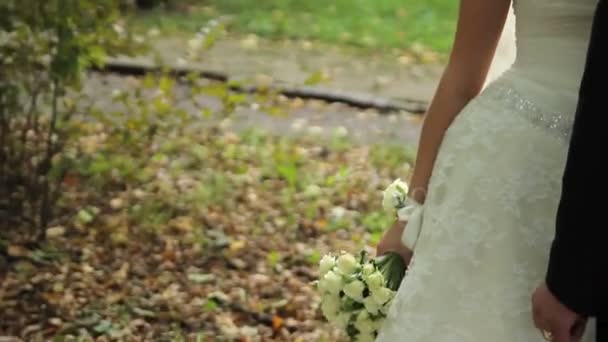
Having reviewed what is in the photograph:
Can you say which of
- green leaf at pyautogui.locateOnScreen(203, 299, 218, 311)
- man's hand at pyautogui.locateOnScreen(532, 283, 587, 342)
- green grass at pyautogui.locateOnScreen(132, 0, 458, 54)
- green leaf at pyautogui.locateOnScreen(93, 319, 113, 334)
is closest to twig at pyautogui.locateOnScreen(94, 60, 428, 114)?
green grass at pyautogui.locateOnScreen(132, 0, 458, 54)

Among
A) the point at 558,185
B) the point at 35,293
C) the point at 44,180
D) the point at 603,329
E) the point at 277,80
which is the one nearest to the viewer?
the point at 603,329

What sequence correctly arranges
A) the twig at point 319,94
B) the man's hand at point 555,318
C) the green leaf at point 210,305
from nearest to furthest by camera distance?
the man's hand at point 555,318, the green leaf at point 210,305, the twig at point 319,94

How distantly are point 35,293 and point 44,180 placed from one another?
50cm

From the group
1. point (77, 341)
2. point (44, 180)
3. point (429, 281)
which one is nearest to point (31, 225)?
point (44, 180)

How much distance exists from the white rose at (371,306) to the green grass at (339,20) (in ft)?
19.2

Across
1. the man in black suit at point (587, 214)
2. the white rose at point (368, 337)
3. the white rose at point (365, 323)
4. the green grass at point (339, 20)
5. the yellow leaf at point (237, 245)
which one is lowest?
the yellow leaf at point (237, 245)

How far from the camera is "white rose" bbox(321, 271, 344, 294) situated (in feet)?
7.11

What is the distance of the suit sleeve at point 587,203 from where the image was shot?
4.58ft

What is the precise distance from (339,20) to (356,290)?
675cm

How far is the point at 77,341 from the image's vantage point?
3344mm

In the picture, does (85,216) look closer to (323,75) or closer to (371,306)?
(323,75)

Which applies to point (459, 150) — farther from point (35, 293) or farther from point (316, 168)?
point (316, 168)

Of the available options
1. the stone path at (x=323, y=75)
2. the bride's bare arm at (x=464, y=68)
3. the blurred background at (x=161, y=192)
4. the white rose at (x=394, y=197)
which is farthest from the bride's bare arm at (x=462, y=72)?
the stone path at (x=323, y=75)

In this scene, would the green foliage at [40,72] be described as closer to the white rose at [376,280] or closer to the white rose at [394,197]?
the white rose at [394,197]
